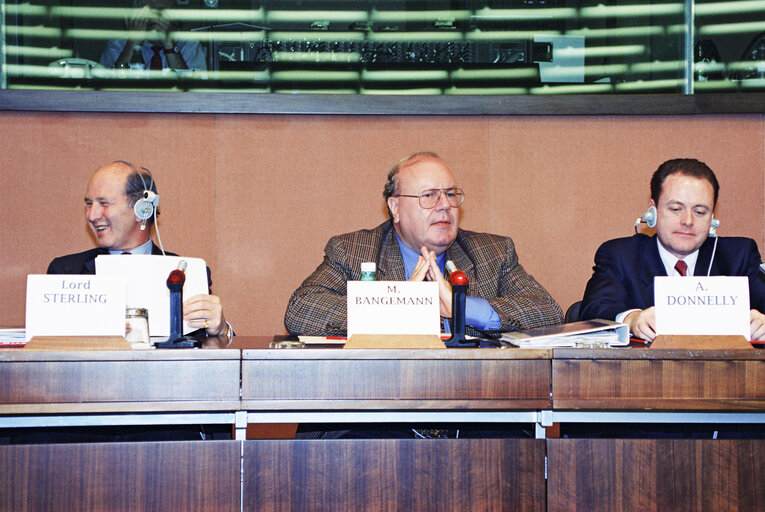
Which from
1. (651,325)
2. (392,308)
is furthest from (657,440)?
(392,308)

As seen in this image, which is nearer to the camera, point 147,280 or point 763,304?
point 147,280

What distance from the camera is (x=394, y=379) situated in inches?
64.3

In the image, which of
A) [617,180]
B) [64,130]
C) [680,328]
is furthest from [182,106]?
[680,328]

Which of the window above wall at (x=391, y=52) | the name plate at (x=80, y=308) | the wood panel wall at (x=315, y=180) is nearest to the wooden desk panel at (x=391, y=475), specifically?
the name plate at (x=80, y=308)

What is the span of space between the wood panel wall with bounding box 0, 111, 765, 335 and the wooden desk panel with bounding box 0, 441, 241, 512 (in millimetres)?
1733

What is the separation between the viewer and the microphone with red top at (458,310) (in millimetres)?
1815

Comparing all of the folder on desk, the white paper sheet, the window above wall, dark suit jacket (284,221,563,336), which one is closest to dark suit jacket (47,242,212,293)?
dark suit jacket (284,221,563,336)

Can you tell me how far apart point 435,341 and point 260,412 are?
415mm

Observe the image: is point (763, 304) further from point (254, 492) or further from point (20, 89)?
point (20, 89)

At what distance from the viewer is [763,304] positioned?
7.86 feet

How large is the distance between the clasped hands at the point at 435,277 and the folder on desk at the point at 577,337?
0.29 meters

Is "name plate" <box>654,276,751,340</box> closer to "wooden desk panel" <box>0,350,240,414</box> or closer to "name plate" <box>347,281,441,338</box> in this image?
"name plate" <box>347,281,441,338</box>

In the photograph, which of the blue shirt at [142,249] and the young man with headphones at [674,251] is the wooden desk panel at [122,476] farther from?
the young man with headphones at [674,251]

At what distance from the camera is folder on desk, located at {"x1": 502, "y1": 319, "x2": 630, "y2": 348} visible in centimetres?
175
